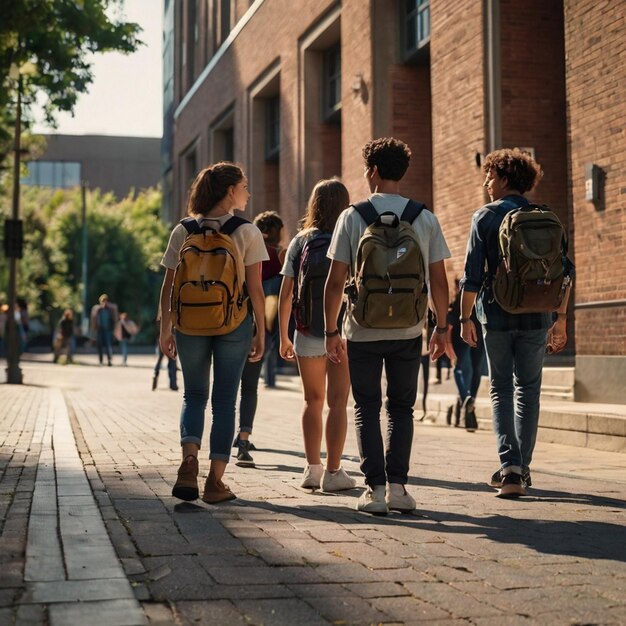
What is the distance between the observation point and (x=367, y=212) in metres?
5.38

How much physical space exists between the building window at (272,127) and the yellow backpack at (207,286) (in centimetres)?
2124

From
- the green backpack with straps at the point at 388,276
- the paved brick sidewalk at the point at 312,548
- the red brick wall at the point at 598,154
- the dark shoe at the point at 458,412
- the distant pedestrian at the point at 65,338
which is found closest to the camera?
the paved brick sidewalk at the point at 312,548

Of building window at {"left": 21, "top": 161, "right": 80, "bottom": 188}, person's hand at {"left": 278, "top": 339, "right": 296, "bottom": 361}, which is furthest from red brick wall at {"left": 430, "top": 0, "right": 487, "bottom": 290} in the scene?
building window at {"left": 21, "top": 161, "right": 80, "bottom": 188}

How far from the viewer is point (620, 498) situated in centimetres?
609

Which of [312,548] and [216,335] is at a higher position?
[216,335]

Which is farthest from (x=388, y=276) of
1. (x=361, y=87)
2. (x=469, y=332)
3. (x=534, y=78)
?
(x=361, y=87)

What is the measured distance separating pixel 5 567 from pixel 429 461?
448 centimetres

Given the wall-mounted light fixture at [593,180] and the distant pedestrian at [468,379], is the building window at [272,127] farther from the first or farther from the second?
the distant pedestrian at [468,379]

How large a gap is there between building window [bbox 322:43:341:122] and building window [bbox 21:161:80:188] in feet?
249

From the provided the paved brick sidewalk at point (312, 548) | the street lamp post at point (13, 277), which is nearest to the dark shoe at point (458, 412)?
the paved brick sidewalk at point (312, 548)

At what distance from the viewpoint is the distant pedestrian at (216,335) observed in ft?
18.1

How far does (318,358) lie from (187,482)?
1147mm

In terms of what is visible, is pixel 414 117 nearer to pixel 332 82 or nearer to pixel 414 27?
pixel 414 27

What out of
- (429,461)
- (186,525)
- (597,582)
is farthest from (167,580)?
(429,461)
